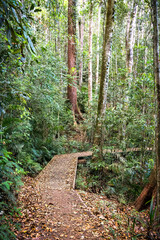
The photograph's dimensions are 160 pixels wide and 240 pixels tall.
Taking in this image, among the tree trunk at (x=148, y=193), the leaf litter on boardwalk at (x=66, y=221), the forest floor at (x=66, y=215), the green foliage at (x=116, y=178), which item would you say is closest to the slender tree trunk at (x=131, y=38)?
the green foliage at (x=116, y=178)

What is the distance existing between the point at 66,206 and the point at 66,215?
43 cm

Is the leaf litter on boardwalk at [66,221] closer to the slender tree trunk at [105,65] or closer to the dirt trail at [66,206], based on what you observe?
the dirt trail at [66,206]

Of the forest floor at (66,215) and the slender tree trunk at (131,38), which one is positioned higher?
the slender tree trunk at (131,38)

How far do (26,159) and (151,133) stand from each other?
4.92 m

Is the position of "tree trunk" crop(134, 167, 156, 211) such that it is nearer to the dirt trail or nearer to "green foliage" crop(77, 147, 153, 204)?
"green foliage" crop(77, 147, 153, 204)

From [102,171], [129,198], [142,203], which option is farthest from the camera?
[102,171]

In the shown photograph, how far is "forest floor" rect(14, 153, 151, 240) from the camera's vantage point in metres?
3.09

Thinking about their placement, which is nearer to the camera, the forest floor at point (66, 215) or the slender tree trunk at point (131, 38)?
the forest floor at point (66, 215)

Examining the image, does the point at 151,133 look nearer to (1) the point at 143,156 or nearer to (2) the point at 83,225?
(1) the point at 143,156

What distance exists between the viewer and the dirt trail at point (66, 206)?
3143 mm

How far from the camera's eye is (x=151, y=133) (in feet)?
21.3

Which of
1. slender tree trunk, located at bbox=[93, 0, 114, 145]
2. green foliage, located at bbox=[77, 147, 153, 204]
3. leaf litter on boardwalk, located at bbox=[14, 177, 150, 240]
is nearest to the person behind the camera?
leaf litter on boardwalk, located at bbox=[14, 177, 150, 240]

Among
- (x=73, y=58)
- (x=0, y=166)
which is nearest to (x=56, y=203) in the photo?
(x=0, y=166)

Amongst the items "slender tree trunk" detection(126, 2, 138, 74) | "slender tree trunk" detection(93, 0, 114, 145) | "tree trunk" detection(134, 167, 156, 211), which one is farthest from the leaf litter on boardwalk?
"slender tree trunk" detection(126, 2, 138, 74)
